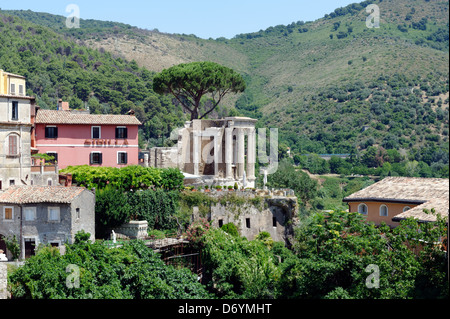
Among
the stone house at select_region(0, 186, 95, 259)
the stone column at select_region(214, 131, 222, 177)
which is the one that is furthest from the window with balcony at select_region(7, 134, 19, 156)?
the stone column at select_region(214, 131, 222, 177)

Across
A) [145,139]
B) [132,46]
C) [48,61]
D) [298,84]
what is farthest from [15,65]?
[298,84]

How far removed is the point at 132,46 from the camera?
170000 millimetres

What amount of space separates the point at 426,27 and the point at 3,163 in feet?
476

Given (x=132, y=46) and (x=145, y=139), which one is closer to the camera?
(x=145, y=139)

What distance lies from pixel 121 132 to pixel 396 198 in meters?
22.5

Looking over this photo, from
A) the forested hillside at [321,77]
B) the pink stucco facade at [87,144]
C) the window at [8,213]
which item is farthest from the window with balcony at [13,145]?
the forested hillside at [321,77]

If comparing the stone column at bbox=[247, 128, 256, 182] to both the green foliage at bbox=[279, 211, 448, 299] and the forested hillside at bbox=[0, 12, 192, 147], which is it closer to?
the green foliage at bbox=[279, 211, 448, 299]

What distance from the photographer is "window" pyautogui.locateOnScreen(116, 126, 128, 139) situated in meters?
60.2

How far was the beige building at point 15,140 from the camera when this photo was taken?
50812 mm

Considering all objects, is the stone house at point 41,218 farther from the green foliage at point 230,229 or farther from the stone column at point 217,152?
the stone column at point 217,152

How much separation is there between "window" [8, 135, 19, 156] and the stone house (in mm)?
4838

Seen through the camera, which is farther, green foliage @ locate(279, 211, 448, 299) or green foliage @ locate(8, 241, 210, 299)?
green foliage @ locate(8, 241, 210, 299)
